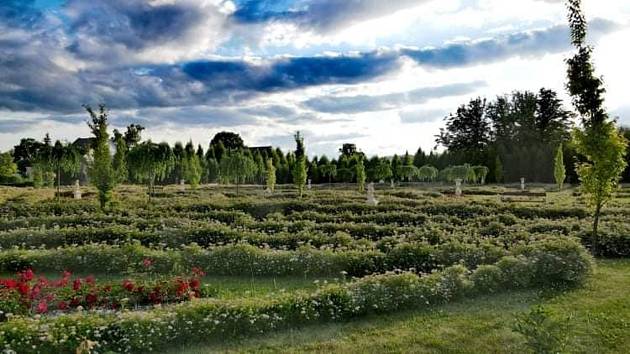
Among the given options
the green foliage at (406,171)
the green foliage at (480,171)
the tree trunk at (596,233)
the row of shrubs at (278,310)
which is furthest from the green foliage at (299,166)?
the green foliage at (480,171)

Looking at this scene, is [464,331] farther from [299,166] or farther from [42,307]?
[299,166]

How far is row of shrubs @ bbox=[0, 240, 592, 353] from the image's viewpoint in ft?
21.7

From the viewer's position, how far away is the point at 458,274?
30.2ft

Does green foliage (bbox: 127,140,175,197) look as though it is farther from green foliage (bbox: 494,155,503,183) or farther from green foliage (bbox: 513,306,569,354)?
green foliage (bbox: 494,155,503,183)

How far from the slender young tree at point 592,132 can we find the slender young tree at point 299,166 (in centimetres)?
1992

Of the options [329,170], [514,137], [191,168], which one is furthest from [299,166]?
[514,137]

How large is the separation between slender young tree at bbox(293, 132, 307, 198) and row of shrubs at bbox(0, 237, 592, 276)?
20066 millimetres

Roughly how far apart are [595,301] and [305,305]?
5.03 meters

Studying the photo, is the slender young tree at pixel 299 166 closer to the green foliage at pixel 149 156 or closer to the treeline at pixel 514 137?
the green foliage at pixel 149 156

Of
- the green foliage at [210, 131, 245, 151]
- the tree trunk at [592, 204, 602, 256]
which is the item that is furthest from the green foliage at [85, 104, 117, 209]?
the green foliage at [210, 131, 245, 151]

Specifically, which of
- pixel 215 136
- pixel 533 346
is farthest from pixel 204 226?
pixel 215 136

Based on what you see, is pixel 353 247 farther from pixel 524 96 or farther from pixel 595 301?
pixel 524 96

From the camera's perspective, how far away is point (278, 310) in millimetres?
7742

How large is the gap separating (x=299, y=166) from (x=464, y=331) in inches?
1026
